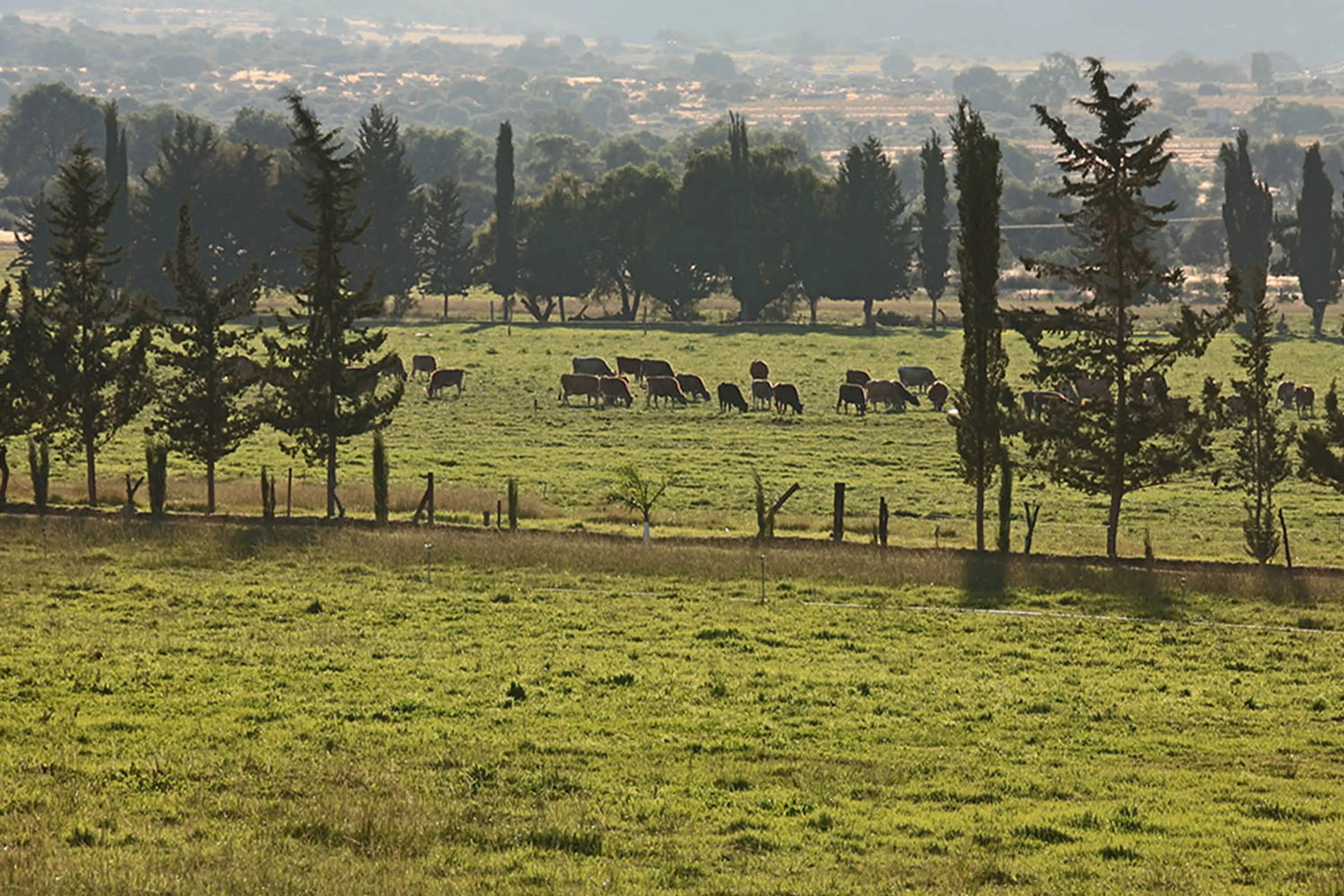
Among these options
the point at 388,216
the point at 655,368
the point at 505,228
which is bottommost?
the point at 655,368

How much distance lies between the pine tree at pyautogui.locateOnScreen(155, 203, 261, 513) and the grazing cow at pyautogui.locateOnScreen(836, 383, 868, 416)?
30018 mm

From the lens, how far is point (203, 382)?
45.0 metres

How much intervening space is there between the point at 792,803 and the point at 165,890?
7141mm

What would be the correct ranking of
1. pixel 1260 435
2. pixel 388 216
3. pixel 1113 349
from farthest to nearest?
pixel 388 216
pixel 1260 435
pixel 1113 349

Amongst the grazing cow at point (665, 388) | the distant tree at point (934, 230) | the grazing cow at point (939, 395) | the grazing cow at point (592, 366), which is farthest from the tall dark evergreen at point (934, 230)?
the grazing cow at point (665, 388)

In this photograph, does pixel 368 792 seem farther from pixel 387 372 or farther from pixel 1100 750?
pixel 387 372

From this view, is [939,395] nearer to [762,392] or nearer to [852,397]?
[852,397]

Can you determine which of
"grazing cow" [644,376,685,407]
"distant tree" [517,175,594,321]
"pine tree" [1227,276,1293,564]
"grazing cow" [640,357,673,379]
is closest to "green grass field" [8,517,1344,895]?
"pine tree" [1227,276,1293,564]

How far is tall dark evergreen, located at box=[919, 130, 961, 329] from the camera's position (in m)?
114

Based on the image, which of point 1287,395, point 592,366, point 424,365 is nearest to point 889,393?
point 592,366

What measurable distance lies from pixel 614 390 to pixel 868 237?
153 ft

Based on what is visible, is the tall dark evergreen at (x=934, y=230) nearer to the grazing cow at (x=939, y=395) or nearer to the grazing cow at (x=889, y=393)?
the grazing cow at (x=939, y=395)

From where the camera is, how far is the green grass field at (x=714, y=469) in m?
43.1

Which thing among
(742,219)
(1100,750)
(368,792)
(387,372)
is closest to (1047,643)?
(1100,750)
